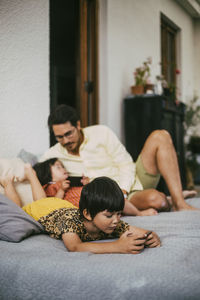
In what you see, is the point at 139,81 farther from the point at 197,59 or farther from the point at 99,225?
the point at 99,225

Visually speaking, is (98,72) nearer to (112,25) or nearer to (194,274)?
(112,25)

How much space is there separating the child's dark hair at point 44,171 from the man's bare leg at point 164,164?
547 millimetres

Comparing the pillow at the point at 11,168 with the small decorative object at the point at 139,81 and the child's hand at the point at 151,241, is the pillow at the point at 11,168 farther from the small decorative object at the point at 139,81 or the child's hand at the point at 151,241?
the small decorative object at the point at 139,81

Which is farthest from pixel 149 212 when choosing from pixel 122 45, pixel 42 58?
pixel 122 45

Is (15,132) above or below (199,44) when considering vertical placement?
below

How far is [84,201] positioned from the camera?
125cm

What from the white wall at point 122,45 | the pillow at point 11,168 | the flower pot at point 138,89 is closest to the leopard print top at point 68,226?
the pillow at point 11,168

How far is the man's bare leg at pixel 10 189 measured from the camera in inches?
69.6

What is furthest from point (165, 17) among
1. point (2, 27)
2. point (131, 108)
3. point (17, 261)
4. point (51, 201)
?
point (17, 261)

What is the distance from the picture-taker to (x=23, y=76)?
8.15 ft

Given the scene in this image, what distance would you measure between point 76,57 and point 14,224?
2.57 m

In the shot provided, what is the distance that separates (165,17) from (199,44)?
60.6 inches

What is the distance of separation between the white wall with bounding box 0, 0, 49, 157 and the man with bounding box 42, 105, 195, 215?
319mm

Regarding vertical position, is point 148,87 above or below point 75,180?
above
